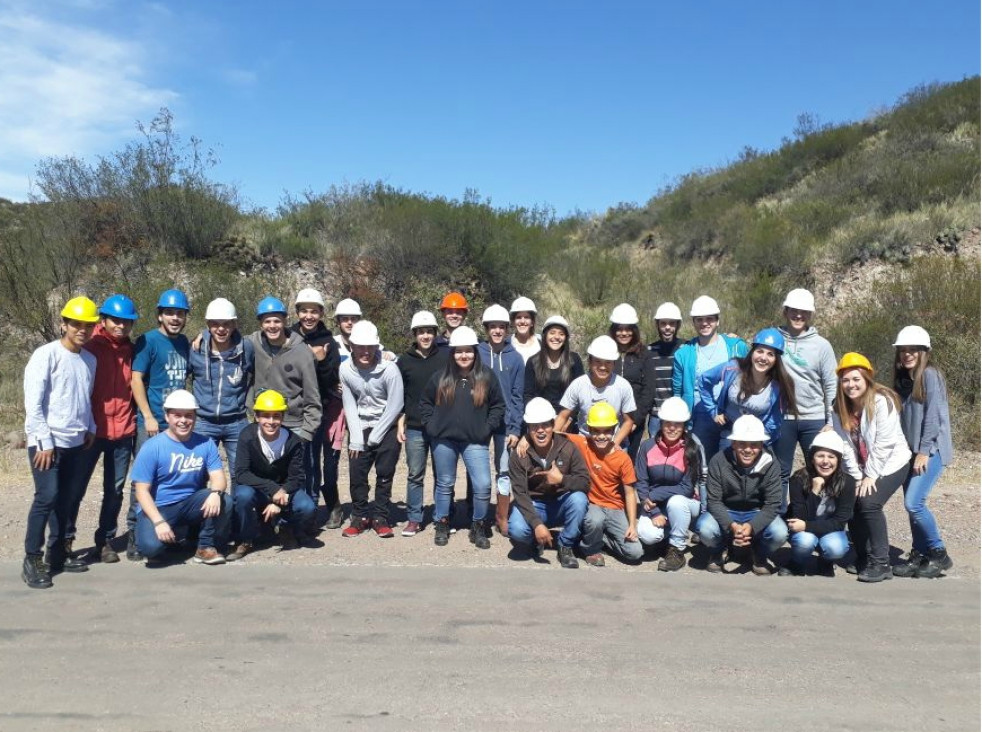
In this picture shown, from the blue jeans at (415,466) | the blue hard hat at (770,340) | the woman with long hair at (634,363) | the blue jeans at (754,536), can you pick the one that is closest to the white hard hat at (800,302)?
the blue hard hat at (770,340)

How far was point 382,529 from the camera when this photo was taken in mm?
7051

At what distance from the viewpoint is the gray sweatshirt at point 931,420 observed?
591 cm

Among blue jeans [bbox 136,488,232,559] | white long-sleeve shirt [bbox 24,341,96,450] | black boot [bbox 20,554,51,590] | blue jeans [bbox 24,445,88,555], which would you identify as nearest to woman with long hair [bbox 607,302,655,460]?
blue jeans [bbox 136,488,232,559]

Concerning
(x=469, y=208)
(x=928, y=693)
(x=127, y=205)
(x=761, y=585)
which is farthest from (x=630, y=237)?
(x=928, y=693)

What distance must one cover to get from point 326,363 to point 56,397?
2265mm

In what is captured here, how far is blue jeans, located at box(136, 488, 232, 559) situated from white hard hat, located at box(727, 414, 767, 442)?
160 inches

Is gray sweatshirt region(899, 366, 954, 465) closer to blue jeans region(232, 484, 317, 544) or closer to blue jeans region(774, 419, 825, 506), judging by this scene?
blue jeans region(774, 419, 825, 506)

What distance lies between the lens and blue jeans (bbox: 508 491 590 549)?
6309mm

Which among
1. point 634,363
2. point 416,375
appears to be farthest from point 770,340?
point 416,375

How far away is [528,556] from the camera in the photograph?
6.59 meters

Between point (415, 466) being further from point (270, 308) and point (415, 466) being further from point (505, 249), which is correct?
point (505, 249)

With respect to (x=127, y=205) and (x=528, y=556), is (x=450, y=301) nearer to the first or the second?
(x=528, y=556)

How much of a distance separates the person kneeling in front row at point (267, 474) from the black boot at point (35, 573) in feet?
4.29

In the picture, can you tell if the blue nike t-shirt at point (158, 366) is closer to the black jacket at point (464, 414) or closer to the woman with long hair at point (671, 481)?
the black jacket at point (464, 414)
